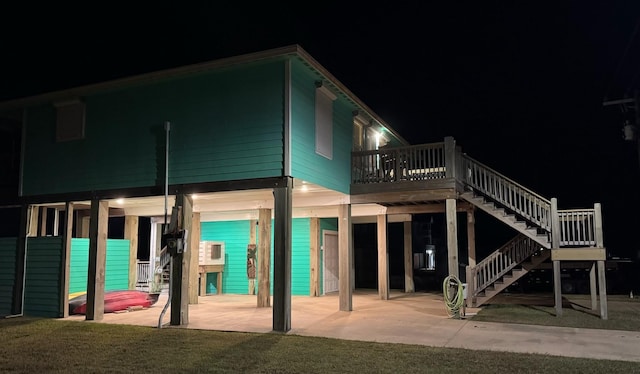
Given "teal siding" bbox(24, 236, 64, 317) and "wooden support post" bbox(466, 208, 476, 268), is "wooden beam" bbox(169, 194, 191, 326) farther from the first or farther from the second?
"wooden support post" bbox(466, 208, 476, 268)

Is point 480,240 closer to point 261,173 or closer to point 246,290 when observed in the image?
point 246,290

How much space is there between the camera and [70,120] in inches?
488

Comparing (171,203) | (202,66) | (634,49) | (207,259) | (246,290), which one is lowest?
(246,290)

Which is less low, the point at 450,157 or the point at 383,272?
the point at 450,157

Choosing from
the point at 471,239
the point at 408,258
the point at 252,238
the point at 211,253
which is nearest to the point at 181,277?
the point at 252,238

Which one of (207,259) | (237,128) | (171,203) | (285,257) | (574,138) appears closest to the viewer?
(285,257)

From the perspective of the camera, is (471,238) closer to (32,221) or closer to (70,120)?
(70,120)

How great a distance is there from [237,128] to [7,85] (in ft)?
41.3

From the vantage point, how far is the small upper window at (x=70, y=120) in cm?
1227

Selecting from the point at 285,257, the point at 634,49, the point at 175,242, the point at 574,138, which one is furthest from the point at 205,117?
the point at 574,138

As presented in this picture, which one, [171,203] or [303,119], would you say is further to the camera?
[171,203]

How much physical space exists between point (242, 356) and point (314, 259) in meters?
9.59

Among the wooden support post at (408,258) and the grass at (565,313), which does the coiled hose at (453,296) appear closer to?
the grass at (565,313)

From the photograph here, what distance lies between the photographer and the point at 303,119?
34.9ft
